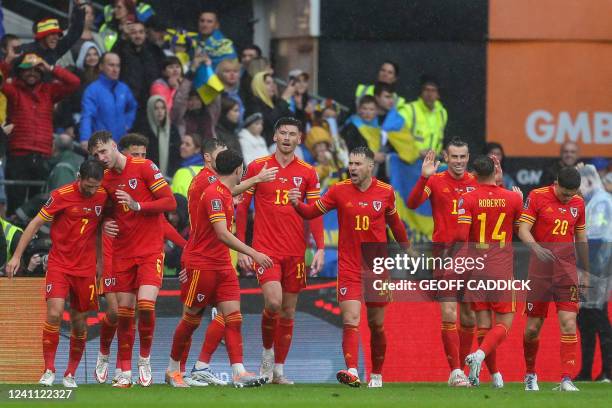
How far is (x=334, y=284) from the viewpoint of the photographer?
16656 millimetres

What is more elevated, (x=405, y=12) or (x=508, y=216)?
(x=405, y=12)

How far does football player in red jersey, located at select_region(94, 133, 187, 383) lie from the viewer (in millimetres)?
14391

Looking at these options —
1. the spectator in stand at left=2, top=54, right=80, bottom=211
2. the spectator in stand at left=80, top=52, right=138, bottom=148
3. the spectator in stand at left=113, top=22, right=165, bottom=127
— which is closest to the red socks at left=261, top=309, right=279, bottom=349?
the spectator in stand at left=80, top=52, right=138, bottom=148

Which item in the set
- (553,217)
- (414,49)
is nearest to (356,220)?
(553,217)

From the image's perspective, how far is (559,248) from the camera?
14625mm

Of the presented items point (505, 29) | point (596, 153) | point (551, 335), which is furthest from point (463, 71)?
point (551, 335)

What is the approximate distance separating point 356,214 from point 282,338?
1.52 meters

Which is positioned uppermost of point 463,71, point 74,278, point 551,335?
point 463,71

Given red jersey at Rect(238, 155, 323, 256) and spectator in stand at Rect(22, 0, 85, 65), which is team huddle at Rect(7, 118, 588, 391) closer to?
red jersey at Rect(238, 155, 323, 256)

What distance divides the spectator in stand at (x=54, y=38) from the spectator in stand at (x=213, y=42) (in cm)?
198

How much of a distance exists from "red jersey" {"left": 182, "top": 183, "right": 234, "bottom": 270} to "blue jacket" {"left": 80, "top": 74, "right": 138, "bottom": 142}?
4535 millimetres

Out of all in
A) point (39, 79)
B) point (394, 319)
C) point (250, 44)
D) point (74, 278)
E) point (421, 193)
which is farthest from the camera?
point (250, 44)

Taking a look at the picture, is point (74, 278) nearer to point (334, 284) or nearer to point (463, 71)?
point (334, 284)

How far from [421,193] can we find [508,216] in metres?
0.94
